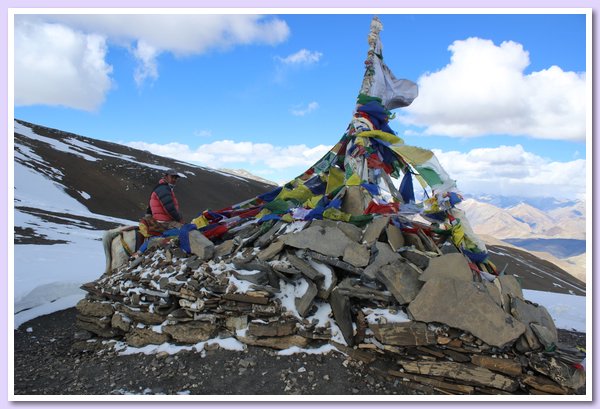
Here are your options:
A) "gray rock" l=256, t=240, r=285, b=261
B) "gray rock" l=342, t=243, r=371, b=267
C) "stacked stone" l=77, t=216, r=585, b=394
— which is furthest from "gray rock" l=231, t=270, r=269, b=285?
"gray rock" l=342, t=243, r=371, b=267

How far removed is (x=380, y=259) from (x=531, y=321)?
2.08 meters

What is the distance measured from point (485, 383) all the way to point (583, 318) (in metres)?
9.90

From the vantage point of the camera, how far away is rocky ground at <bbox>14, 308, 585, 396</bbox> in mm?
5043

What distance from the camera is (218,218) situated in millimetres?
8312

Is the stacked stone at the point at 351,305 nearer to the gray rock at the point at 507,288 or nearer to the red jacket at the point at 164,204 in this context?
the gray rock at the point at 507,288

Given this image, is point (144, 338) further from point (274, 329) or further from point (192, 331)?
point (274, 329)

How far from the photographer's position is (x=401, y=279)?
18.3ft

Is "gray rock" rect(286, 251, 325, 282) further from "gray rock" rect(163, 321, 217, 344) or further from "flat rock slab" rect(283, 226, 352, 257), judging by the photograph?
"gray rock" rect(163, 321, 217, 344)

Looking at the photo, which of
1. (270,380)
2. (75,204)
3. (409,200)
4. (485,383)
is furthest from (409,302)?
(75,204)

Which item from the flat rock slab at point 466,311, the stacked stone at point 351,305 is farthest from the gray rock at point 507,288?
the flat rock slab at point 466,311

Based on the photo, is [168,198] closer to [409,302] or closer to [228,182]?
[409,302]

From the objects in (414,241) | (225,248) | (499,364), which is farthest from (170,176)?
(499,364)

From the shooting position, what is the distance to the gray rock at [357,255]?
6.03 metres

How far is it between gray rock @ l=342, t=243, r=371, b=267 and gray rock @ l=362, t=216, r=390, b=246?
0.70 feet
